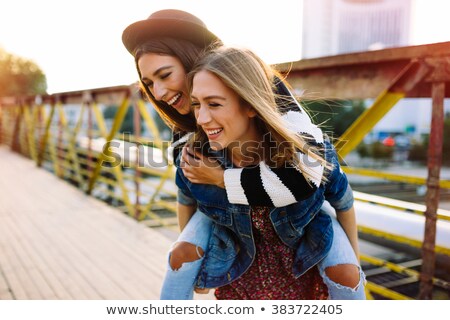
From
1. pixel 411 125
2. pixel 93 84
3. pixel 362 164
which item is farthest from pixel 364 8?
pixel 93 84

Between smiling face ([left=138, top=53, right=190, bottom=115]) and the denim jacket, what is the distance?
24 cm

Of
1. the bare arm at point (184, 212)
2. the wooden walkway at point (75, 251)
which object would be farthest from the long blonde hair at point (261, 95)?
the wooden walkway at point (75, 251)

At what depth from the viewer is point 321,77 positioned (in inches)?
81.2

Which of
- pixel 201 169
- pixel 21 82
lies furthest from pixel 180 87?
pixel 21 82

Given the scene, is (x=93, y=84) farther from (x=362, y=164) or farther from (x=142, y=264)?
(x=362, y=164)

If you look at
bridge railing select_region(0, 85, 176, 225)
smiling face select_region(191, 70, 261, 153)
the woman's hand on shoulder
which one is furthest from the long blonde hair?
bridge railing select_region(0, 85, 176, 225)

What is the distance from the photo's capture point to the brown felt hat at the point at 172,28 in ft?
4.45

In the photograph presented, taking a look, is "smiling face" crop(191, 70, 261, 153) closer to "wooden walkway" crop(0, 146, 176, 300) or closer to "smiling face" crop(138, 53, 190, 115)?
"smiling face" crop(138, 53, 190, 115)

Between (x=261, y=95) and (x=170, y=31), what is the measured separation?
408 mm

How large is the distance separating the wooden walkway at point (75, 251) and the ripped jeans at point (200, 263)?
3.68 feet

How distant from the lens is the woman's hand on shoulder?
1.23m

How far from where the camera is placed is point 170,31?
1361mm

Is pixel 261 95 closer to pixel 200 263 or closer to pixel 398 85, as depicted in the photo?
pixel 200 263

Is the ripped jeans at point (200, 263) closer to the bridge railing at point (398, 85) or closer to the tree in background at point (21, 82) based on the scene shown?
the bridge railing at point (398, 85)
